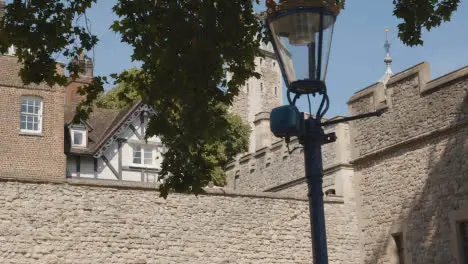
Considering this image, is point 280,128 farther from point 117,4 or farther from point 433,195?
point 433,195

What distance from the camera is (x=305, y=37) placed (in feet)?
19.1

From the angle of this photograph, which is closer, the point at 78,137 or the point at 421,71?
the point at 421,71

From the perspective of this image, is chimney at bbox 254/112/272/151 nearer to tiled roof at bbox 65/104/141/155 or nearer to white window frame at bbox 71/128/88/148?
tiled roof at bbox 65/104/141/155

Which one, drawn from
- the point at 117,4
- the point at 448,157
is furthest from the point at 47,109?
the point at 117,4

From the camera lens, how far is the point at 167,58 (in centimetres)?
829

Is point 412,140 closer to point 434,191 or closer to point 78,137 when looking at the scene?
point 434,191

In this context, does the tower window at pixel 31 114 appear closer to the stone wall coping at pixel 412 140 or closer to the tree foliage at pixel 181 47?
the stone wall coping at pixel 412 140

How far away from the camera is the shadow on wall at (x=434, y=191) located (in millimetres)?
17297

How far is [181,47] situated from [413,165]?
11484mm

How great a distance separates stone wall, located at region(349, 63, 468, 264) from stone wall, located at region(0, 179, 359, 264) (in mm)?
1722

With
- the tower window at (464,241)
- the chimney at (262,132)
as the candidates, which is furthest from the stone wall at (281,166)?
the tower window at (464,241)

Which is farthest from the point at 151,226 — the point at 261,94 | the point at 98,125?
the point at 261,94

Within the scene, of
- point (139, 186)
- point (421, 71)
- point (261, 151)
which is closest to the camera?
point (421, 71)

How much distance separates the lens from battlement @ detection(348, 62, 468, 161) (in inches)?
690
